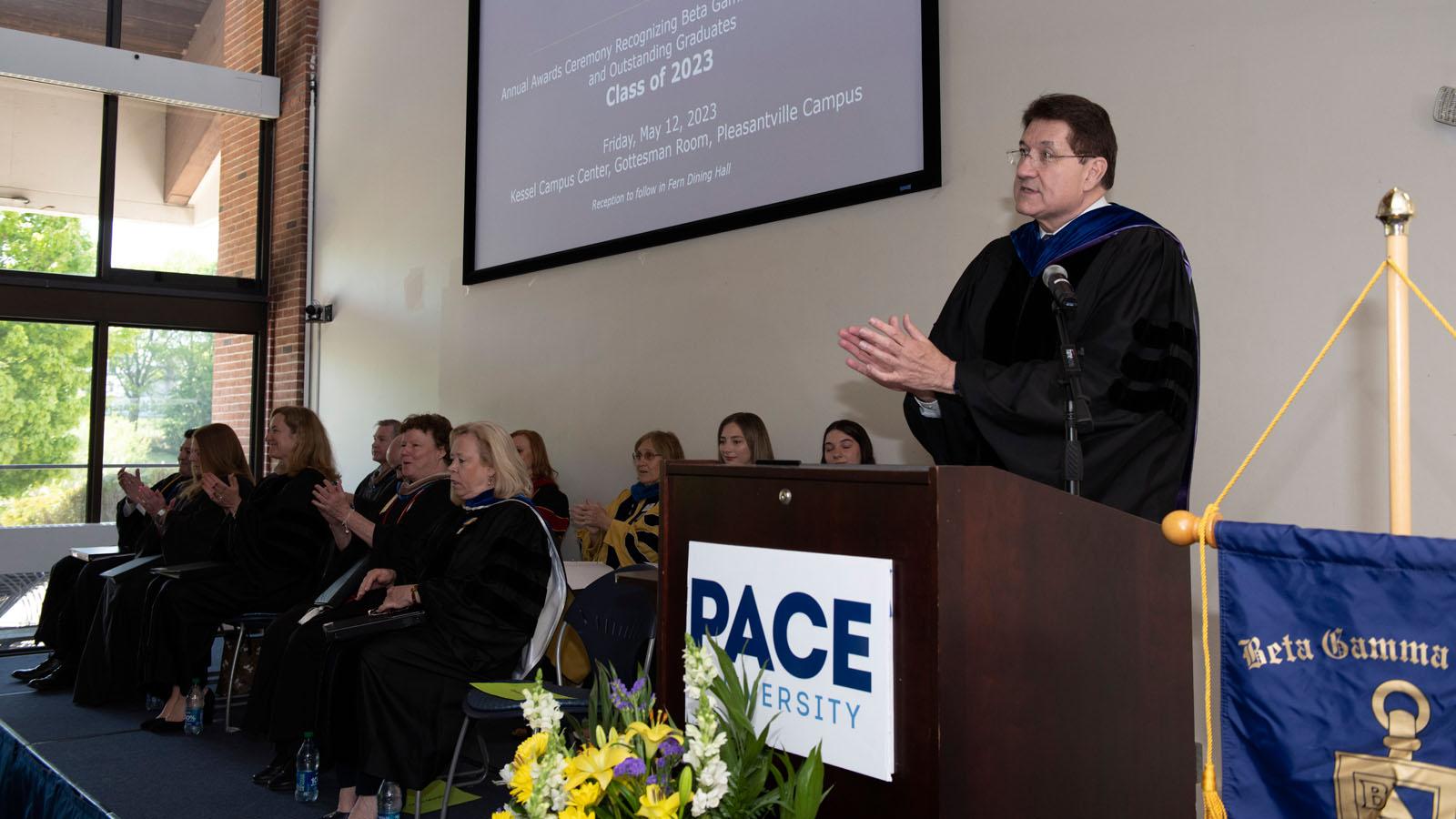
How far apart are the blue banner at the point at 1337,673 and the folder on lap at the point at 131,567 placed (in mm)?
5513

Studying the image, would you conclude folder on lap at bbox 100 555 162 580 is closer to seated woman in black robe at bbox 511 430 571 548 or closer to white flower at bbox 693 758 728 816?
seated woman in black robe at bbox 511 430 571 548

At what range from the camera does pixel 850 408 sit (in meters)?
4.58

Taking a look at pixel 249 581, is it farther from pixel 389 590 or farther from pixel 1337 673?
pixel 1337 673

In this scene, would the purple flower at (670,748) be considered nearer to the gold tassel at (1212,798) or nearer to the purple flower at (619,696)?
the purple flower at (619,696)

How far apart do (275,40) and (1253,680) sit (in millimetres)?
10141

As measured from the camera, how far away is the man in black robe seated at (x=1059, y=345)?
5.86 feet

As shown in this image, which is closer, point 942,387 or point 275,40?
point 942,387

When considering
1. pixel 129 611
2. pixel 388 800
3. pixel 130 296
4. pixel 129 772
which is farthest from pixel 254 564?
pixel 130 296

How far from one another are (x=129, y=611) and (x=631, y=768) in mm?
4907

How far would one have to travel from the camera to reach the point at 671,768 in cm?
135

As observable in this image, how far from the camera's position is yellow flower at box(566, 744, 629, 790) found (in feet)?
3.99

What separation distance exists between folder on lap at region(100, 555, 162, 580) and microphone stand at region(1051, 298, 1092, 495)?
5.18m

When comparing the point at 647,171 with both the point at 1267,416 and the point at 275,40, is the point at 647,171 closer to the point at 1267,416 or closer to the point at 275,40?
the point at 1267,416

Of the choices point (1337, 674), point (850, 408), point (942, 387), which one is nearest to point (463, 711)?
point (850, 408)
